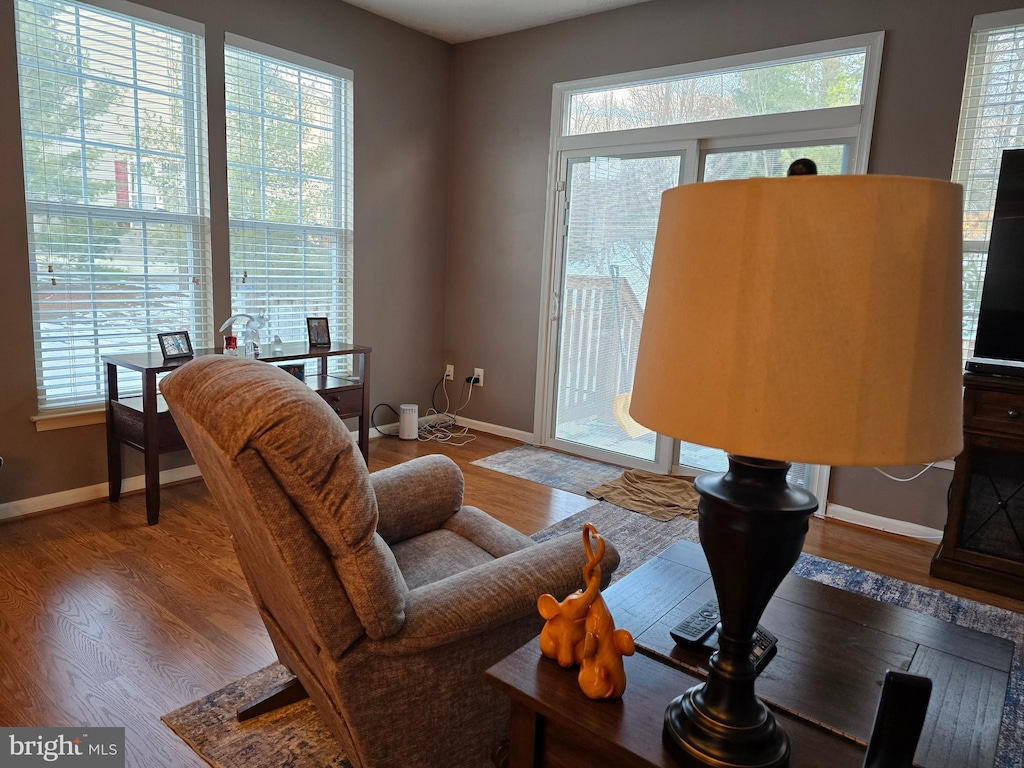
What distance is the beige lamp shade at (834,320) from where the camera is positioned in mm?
678

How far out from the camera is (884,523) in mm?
3389

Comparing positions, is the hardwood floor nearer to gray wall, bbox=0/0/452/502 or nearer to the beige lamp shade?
gray wall, bbox=0/0/452/502

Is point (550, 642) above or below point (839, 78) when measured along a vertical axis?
below

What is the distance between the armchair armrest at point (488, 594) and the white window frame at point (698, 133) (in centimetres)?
248

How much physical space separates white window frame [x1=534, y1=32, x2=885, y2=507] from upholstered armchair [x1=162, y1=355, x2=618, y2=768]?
8.70ft

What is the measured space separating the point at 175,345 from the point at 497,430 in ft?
7.73

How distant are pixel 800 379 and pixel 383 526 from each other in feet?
5.04

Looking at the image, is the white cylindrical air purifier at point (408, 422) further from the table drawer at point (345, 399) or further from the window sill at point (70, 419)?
the window sill at point (70, 419)

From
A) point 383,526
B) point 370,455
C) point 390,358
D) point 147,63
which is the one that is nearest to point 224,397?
point 383,526

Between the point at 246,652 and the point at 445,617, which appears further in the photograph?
the point at 246,652

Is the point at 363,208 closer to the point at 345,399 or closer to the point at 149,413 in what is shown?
the point at 345,399

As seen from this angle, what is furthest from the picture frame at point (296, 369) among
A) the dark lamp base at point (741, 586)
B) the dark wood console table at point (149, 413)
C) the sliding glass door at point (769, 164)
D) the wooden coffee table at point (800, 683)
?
the dark lamp base at point (741, 586)

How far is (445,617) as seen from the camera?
138 cm

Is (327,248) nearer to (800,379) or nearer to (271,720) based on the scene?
(271,720)
